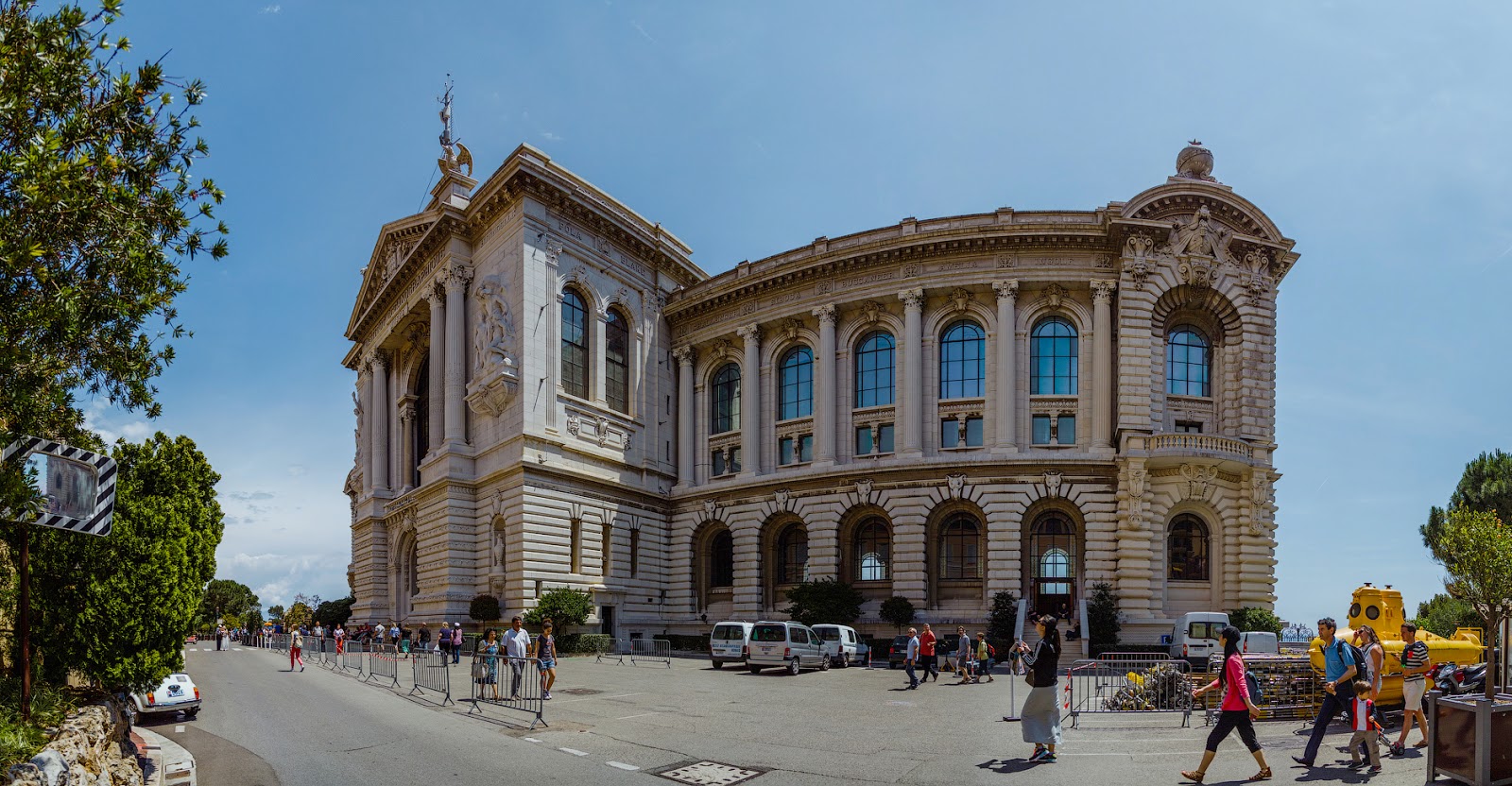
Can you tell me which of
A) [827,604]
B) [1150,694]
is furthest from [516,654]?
[827,604]

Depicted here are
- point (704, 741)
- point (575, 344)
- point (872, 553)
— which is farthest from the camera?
point (575, 344)

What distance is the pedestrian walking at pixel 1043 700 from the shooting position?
42.7 feet

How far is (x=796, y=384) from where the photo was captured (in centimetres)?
4991

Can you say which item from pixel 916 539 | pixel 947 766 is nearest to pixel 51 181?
pixel 947 766

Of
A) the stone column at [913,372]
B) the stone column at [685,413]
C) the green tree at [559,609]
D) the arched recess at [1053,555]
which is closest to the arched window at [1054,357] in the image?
the stone column at [913,372]

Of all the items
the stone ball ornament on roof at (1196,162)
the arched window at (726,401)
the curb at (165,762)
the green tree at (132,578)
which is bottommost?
the curb at (165,762)

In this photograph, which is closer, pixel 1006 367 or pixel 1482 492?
pixel 1006 367

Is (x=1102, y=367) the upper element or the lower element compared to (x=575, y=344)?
lower

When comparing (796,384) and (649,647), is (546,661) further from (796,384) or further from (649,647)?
(796,384)

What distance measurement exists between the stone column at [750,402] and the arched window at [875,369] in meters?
5.71

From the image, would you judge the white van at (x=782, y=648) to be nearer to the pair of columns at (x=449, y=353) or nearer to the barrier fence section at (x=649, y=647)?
the barrier fence section at (x=649, y=647)

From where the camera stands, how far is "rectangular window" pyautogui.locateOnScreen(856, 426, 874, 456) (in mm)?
46688

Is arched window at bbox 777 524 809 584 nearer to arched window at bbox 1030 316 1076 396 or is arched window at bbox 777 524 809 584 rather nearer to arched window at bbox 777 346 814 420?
arched window at bbox 777 346 814 420

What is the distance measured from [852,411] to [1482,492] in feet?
123
